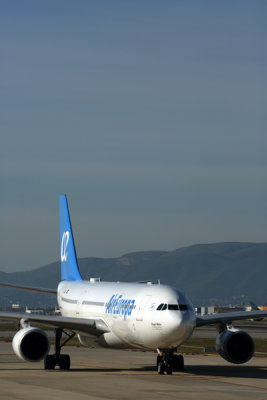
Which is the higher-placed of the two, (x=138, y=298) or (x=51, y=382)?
(x=138, y=298)

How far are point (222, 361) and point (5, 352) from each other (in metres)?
14.3

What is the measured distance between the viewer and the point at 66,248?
2178 inches

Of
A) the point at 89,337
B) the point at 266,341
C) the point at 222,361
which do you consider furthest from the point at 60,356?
the point at 266,341

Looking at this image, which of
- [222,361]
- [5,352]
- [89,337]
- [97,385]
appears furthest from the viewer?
[5,352]

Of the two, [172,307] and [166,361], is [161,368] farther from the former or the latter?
[172,307]

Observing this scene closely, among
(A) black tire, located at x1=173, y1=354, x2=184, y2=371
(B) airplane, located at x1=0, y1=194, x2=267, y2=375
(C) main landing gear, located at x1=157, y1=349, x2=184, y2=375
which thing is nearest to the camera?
(B) airplane, located at x1=0, y1=194, x2=267, y2=375

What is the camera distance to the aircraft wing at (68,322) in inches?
1578

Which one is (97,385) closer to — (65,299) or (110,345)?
(110,345)

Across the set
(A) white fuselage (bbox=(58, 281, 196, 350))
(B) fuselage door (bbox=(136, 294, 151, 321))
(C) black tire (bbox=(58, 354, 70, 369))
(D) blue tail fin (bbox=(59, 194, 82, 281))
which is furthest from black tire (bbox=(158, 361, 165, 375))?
(D) blue tail fin (bbox=(59, 194, 82, 281))

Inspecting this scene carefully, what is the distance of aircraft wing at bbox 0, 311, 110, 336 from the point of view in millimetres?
40094

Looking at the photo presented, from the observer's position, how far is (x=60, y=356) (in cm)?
4109

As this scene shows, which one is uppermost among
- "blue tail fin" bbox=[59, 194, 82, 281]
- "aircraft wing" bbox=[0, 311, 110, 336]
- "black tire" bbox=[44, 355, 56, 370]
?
"blue tail fin" bbox=[59, 194, 82, 281]

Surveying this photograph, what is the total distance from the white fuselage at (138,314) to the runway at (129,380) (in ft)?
4.99

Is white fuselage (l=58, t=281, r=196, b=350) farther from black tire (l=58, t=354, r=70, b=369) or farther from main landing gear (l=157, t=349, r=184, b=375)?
black tire (l=58, t=354, r=70, b=369)
